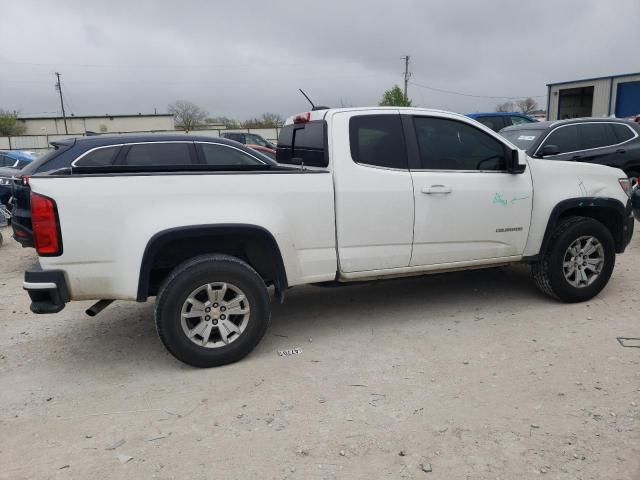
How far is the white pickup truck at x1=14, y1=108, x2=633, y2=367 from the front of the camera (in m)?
3.46

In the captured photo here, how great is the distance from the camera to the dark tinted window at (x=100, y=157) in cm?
648

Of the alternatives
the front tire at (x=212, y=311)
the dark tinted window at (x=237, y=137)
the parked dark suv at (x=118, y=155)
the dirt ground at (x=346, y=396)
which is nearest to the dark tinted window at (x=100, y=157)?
the parked dark suv at (x=118, y=155)

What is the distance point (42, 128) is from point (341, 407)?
71.8m

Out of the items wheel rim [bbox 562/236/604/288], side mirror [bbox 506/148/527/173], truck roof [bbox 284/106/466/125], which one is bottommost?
wheel rim [bbox 562/236/604/288]

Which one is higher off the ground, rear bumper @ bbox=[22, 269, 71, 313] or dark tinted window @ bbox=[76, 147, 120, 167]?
dark tinted window @ bbox=[76, 147, 120, 167]

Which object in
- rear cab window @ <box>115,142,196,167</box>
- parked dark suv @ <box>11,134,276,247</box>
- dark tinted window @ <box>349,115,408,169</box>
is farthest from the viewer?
rear cab window @ <box>115,142,196,167</box>

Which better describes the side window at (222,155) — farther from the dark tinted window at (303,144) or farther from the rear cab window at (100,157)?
the dark tinted window at (303,144)

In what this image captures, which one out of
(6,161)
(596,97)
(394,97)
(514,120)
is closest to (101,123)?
(394,97)

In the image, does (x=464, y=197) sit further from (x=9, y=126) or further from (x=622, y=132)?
(x=9, y=126)

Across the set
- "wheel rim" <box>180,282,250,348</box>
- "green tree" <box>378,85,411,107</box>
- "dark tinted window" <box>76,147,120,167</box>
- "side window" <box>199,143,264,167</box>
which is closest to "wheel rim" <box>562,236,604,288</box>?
"wheel rim" <box>180,282,250,348</box>

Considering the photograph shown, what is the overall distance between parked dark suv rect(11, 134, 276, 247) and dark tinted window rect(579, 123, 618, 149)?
5470 mm

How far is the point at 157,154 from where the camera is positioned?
279 inches

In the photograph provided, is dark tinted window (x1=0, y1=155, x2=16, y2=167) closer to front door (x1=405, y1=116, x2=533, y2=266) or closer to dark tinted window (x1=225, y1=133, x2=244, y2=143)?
dark tinted window (x1=225, y1=133, x2=244, y2=143)

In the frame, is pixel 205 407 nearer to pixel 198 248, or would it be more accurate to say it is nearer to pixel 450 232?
pixel 198 248
